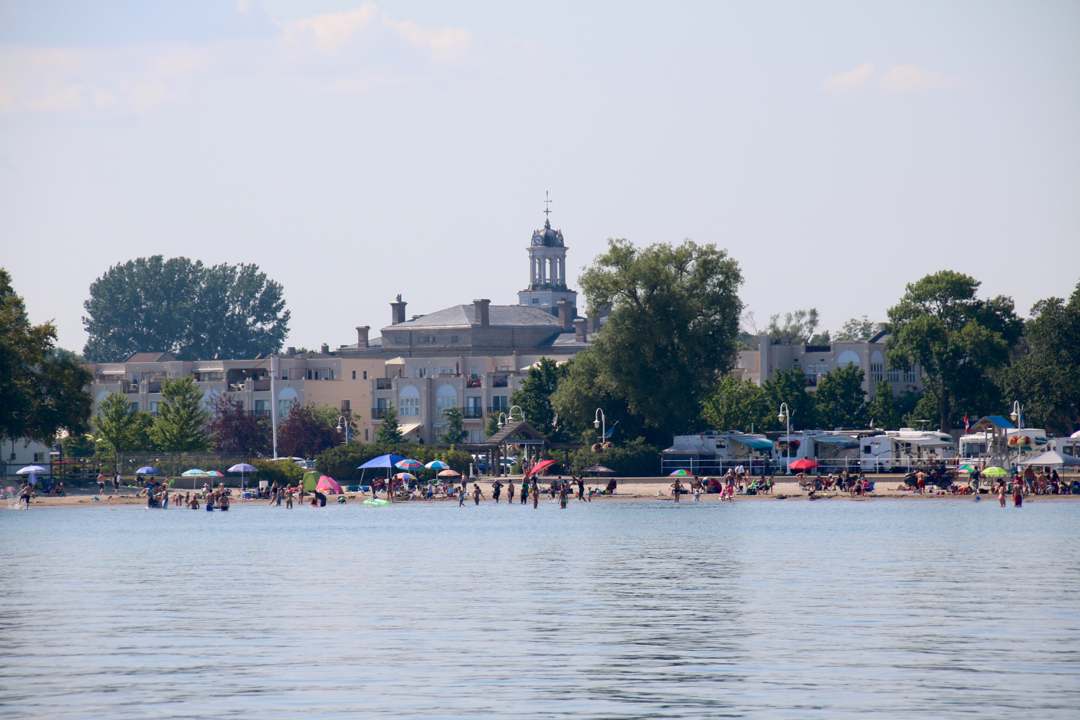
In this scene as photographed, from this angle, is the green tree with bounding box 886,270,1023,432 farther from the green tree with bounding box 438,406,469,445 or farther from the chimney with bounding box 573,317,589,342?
the chimney with bounding box 573,317,589,342

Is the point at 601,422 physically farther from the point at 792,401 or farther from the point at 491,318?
the point at 491,318

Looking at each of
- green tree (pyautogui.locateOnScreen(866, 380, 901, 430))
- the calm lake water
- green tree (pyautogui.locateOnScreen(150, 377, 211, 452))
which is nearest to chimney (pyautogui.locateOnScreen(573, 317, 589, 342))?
green tree (pyautogui.locateOnScreen(866, 380, 901, 430))

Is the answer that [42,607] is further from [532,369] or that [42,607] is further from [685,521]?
[532,369]

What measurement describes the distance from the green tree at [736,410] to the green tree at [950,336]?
10251 millimetres

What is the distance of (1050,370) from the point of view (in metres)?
96.1

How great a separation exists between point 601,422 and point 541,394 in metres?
19.1

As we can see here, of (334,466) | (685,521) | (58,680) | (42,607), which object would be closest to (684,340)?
(334,466)

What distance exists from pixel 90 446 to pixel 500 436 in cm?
5445

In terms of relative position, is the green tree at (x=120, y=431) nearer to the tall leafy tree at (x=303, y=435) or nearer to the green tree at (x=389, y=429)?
the tall leafy tree at (x=303, y=435)

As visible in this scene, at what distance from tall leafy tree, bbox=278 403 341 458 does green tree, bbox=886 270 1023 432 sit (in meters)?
45.4

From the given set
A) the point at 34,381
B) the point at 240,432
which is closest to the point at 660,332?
the point at 34,381

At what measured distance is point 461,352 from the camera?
153 metres

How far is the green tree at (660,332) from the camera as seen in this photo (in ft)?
283

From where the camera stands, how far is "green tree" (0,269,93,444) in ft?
257
